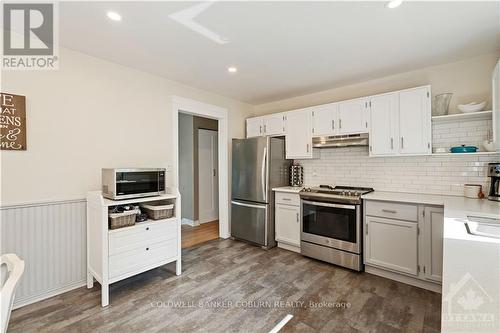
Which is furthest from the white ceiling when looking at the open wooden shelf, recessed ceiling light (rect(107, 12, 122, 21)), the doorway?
the doorway

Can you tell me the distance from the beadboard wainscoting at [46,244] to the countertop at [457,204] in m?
3.19

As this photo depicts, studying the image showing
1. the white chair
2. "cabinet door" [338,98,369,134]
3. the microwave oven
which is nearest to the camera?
the white chair

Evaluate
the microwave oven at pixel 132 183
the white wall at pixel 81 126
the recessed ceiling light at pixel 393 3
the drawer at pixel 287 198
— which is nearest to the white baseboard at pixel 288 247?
the drawer at pixel 287 198

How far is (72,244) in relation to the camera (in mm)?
2426

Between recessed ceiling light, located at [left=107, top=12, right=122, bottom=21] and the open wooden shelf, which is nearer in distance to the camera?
recessed ceiling light, located at [left=107, top=12, right=122, bottom=21]

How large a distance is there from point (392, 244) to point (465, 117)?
62.0 inches

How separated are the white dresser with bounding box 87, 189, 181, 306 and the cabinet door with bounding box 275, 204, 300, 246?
157cm

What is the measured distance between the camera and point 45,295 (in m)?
2.26

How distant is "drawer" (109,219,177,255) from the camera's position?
2240 mm

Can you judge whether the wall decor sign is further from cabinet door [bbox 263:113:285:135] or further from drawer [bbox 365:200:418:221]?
drawer [bbox 365:200:418:221]

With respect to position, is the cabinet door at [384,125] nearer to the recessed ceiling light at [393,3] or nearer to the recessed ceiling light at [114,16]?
the recessed ceiling light at [393,3]

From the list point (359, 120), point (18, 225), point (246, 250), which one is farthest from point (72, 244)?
point (359, 120)

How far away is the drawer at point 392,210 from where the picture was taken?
2.49m

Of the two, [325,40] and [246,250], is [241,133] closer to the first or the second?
[246,250]
